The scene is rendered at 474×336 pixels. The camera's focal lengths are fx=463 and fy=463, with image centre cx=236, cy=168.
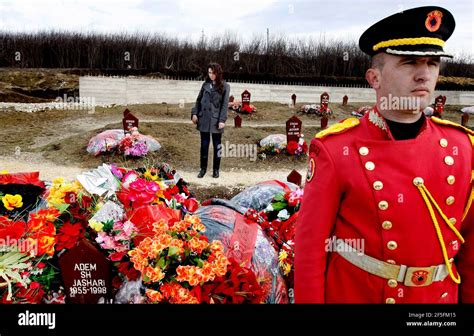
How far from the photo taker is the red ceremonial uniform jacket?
5.81ft

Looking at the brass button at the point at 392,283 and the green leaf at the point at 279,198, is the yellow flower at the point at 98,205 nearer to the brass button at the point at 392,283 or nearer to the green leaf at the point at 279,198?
the green leaf at the point at 279,198

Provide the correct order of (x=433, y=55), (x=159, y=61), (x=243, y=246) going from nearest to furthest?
1. (x=433, y=55)
2. (x=243, y=246)
3. (x=159, y=61)

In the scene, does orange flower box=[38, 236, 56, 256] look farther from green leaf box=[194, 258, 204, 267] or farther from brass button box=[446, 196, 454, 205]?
brass button box=[446, 196, 454, 205]

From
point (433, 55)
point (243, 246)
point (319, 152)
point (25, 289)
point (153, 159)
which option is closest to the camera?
point (433, 55)

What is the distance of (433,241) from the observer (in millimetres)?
1794

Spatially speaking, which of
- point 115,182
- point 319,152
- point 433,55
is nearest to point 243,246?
point 115,182

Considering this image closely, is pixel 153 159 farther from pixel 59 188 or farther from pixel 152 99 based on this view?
pixel 152 99

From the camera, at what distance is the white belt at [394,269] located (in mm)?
1806

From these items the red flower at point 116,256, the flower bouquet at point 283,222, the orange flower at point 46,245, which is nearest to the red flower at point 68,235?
the orange flower at point 46,245

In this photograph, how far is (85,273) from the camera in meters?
2.75

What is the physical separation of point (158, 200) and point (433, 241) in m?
2.10

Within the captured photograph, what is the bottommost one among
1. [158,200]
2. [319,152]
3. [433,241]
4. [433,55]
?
[158,200]

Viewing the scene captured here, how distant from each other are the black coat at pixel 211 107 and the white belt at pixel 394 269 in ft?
17.7

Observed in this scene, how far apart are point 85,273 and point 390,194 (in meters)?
1.86
